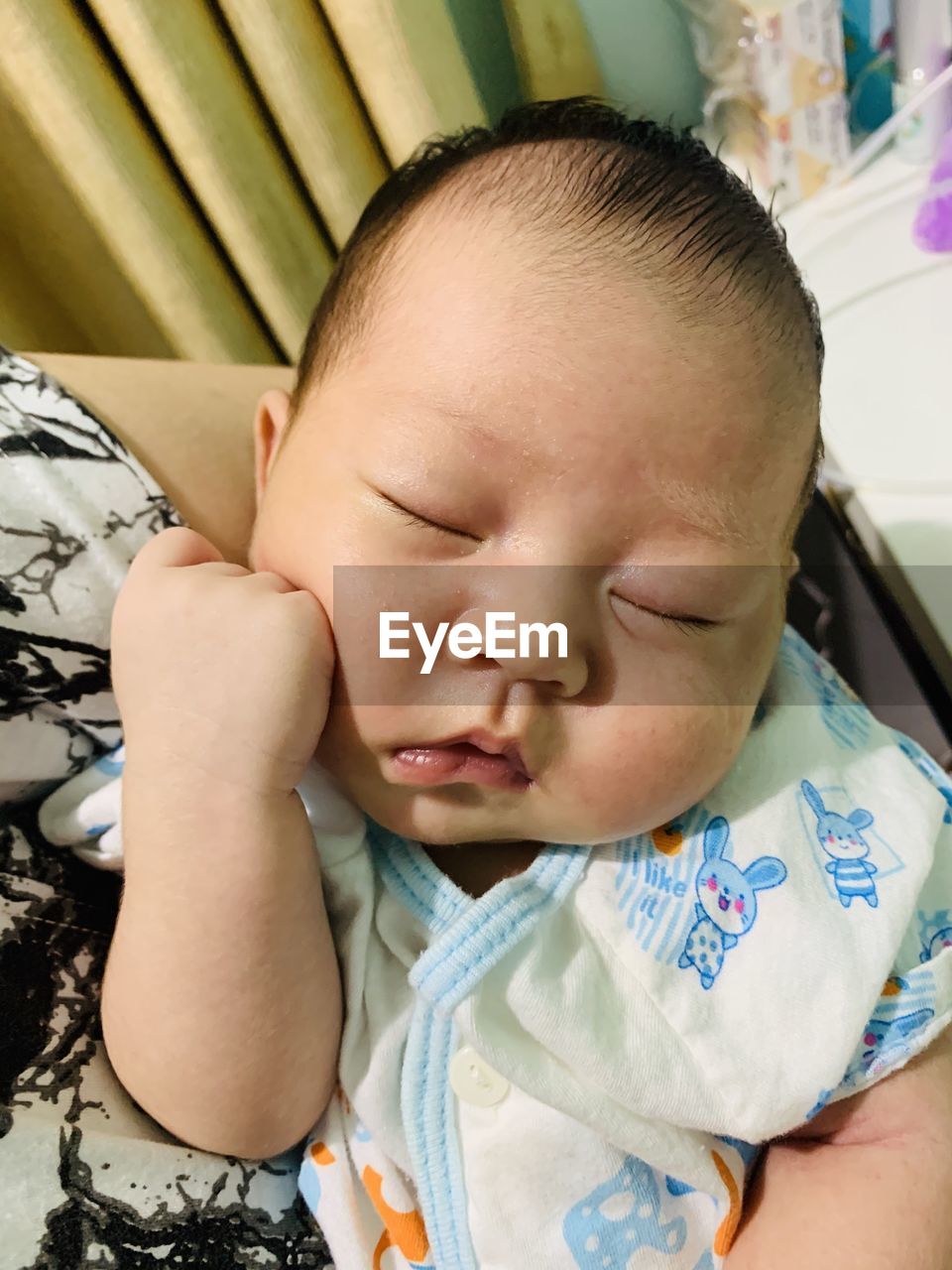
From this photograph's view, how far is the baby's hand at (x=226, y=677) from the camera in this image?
614 millimetres

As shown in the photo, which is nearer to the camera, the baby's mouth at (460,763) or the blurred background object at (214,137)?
the baby's mouth at (460,763)

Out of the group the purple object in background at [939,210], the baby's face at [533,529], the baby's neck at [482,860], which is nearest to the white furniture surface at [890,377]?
the purple object in background at [939,210]

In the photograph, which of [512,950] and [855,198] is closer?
[512,950]

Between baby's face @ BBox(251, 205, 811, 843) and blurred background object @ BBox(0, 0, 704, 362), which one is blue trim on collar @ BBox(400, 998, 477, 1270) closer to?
baby's face @ BBox(251, 205, 811, 843)

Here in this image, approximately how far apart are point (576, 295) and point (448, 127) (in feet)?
1.60

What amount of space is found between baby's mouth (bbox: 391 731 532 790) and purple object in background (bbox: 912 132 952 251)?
0.99 meters

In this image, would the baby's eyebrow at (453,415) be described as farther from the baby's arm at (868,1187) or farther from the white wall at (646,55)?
the white wall at (646,55)

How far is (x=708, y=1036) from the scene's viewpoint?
66 cm

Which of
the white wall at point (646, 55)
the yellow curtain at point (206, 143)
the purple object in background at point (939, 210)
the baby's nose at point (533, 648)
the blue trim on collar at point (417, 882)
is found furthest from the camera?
the white wall at point (646, 55)

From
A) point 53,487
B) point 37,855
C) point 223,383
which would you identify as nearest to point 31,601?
point 53,487

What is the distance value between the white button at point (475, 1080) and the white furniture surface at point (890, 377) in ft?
1.89

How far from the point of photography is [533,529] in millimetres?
608

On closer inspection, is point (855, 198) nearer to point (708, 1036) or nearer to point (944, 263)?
point (944, 263)

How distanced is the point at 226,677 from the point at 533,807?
9.0 inches
